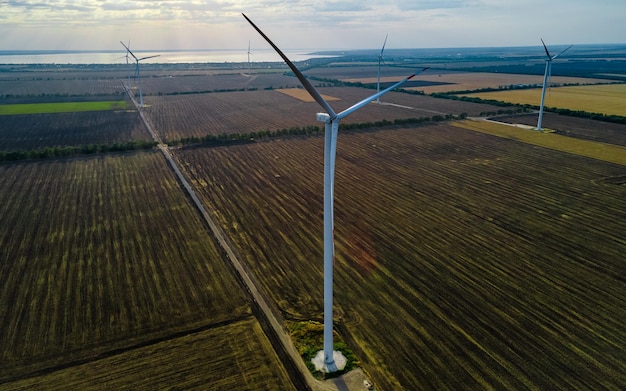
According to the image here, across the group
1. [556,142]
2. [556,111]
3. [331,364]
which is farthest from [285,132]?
[556,111]

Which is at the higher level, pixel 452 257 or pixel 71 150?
pixel 71 150

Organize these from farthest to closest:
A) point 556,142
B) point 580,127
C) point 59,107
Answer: point 59,107 → point 580,127 → point 556,142

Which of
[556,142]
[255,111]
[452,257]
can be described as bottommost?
[452,257]

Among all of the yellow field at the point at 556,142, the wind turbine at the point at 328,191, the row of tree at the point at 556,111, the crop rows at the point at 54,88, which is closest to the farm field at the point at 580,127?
the row of tree at the point at 556,111

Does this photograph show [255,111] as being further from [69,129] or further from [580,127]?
[580,127]

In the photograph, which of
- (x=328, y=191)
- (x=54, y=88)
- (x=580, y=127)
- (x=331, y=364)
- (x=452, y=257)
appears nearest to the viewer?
(x=328, y=191)

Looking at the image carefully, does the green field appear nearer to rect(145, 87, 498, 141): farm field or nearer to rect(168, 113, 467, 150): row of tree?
rect(145, 87, 498, 141): farm field

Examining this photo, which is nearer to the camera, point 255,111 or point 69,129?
point 69,129

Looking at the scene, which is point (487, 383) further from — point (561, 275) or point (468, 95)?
point (468, 95)

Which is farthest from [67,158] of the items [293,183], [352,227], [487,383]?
[487,383]
